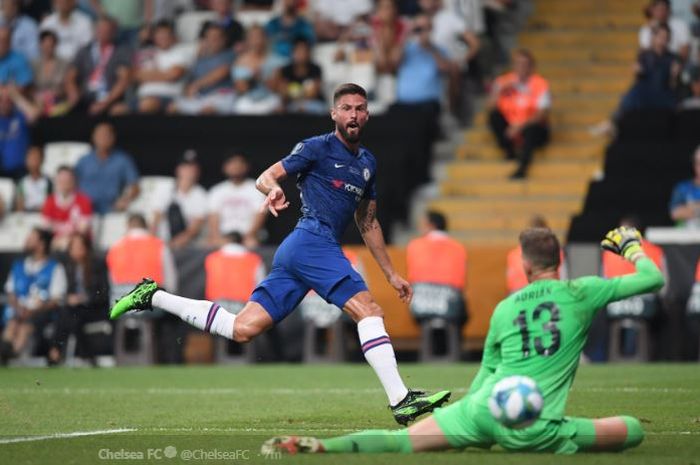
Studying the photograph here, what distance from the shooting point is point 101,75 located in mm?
24078

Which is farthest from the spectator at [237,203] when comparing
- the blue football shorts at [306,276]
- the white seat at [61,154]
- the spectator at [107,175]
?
the blue football shorts at [306,276]

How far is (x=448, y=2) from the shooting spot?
2327 centimetres

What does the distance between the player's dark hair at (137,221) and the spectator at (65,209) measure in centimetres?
155

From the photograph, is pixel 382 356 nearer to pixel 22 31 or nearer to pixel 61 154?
pixel 61 154

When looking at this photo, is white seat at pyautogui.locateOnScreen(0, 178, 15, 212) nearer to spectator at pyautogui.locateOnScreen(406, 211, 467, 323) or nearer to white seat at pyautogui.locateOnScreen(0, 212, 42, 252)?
white seat at pyautogui.locateOnScreen(0, 212, 42, 252)

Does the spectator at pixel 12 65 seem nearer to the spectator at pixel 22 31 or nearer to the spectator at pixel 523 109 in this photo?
the spectator at pixel 22 31

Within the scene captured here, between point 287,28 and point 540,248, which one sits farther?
point 287,28

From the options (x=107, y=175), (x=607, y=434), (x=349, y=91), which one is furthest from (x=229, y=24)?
(x=607, y=434)

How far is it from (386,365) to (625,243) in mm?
2673

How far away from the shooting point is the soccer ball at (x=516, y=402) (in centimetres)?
771

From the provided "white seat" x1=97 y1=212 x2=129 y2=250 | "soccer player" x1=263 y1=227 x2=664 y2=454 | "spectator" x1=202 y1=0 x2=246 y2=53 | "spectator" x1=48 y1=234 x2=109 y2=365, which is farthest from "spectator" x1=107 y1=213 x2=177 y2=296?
"soccer player" x1=263 y1=227 x2=664 y2=454

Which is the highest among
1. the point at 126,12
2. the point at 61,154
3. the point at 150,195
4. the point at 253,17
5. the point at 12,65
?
the point at 126,12

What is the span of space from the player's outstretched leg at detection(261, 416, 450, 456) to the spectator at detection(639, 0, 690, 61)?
1432 centimetres

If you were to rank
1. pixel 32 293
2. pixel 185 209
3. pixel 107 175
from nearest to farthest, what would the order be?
pixel 32 293 < pixel 185 209 < pixel 107 175
